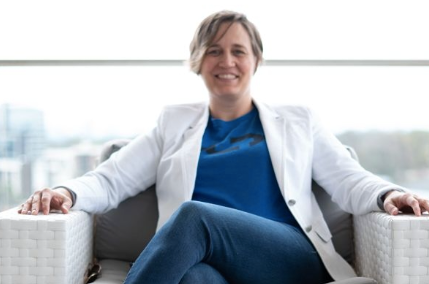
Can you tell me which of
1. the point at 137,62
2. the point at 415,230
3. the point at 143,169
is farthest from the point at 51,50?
the point at 415,230

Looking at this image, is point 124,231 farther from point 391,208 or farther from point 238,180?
point 391,208

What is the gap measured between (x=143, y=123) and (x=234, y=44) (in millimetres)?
993

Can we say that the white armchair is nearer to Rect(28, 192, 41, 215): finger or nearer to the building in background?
Rect(28, 192, 41, 215): finger

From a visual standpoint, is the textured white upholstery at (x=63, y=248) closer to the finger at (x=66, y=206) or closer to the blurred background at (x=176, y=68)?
the finger at (x=66, y=206)

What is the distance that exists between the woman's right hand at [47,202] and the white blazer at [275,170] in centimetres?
5

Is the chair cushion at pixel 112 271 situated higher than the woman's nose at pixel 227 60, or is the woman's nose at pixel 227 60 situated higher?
the woman's nose at pixel 227 60

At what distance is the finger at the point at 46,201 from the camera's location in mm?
1729

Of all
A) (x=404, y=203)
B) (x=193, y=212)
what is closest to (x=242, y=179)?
(x=193, y=212)

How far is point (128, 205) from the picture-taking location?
2.15 m

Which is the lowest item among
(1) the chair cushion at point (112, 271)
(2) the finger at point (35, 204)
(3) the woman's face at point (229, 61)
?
(1) the chair cushion at point (112, 271)

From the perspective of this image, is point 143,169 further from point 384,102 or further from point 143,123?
point 384,102

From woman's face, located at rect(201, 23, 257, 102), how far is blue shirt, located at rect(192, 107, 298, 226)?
0.62 feet

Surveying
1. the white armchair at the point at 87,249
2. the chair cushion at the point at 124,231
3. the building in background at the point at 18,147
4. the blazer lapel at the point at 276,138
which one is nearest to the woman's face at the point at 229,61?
the blazer lapel at the point at 276,138

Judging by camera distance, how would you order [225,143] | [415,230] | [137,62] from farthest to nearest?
[137,62], [225,143], [415,230]
